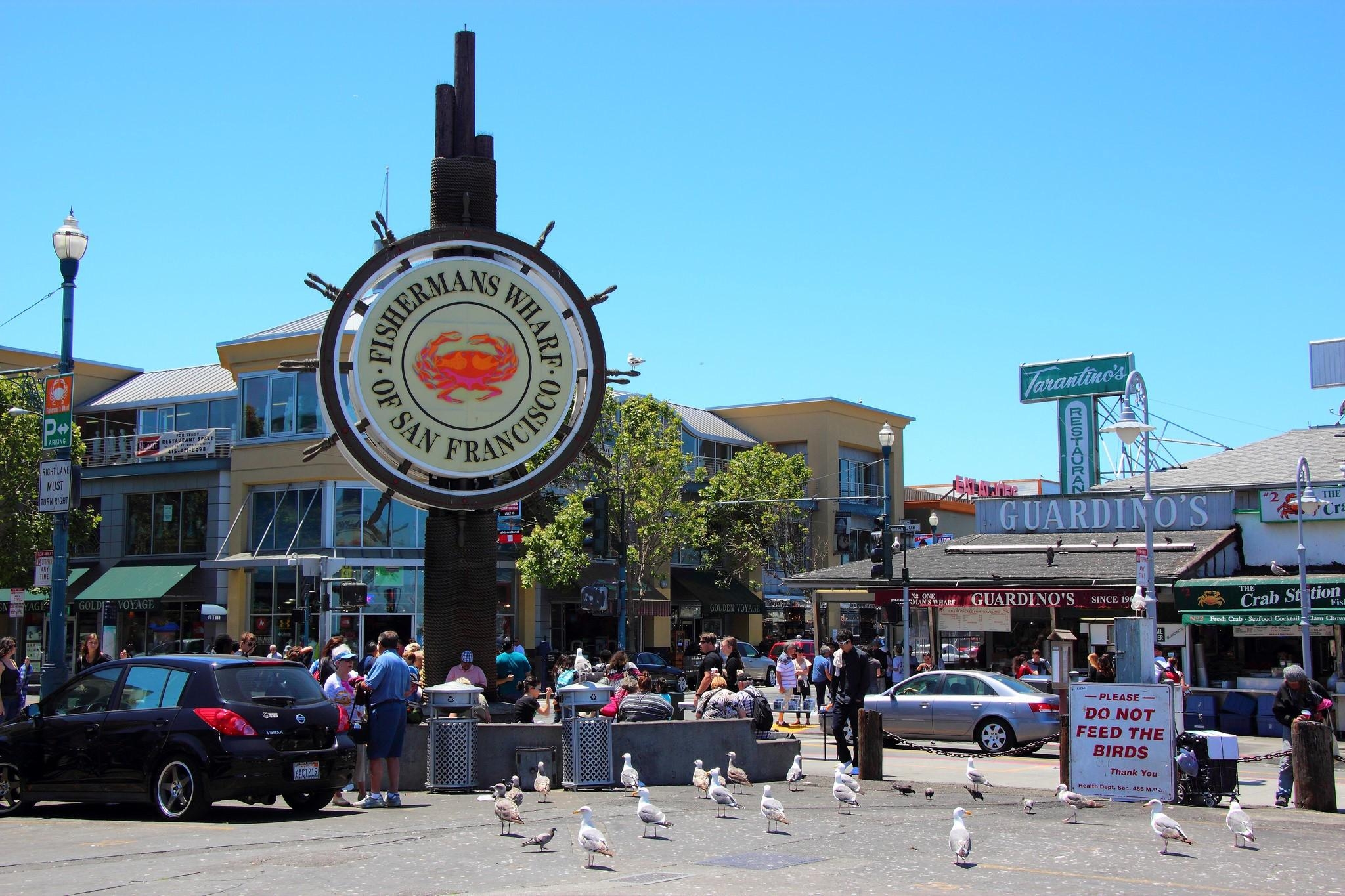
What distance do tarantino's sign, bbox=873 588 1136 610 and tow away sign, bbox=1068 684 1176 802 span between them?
14497 mm

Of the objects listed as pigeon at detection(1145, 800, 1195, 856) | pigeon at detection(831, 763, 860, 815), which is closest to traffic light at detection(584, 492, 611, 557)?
pigeon at detection(831, 763, 860, 815)

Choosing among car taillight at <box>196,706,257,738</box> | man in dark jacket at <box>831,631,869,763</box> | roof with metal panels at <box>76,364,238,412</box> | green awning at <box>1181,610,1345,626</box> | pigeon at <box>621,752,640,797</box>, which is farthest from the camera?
roof with metal panels at <box>76,364,238,412</box>

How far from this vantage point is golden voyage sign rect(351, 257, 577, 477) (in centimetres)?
1641

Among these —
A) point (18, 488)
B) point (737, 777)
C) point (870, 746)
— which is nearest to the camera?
point (737, 777)

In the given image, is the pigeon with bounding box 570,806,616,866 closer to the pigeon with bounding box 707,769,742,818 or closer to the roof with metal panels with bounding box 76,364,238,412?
the pigeon with bounding box 707,769,742,818

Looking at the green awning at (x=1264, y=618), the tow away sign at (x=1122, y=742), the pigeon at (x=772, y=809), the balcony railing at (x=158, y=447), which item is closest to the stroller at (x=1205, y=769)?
the tow away sign at (x=1122, y=742)

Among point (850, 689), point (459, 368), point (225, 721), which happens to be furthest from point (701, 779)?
point (459, 368)

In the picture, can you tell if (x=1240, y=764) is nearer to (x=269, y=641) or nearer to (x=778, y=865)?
(x=778, y=865)

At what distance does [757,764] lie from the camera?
15.5 meters

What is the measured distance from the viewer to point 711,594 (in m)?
55.8

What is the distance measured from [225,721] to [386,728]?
1.74 metres

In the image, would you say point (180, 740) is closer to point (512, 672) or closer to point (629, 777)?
point (629, 777)

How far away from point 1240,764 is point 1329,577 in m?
8.19

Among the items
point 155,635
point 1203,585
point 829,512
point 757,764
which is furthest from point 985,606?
point 829,512
